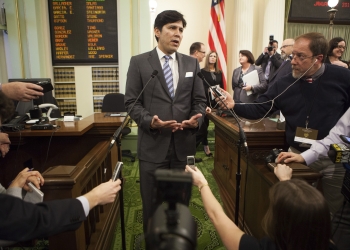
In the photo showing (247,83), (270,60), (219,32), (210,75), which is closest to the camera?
(247,83)

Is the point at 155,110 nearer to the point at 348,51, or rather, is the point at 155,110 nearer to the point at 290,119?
the point at 290,119

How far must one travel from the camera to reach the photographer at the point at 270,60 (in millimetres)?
3492

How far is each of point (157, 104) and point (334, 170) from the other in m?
1.21

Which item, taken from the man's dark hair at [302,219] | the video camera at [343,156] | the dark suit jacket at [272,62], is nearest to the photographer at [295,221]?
the man's dark hair at [302,219]

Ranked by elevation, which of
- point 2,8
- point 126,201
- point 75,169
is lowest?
point 126,201

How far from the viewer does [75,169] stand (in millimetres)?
1399

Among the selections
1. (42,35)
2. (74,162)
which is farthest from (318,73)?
(42,35)

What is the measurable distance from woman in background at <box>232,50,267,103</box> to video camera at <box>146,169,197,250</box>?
312cm

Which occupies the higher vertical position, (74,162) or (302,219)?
(302,219)

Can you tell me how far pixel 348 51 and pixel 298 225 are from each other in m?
6.68

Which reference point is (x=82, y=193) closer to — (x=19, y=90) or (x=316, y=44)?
(x=19, y=90)

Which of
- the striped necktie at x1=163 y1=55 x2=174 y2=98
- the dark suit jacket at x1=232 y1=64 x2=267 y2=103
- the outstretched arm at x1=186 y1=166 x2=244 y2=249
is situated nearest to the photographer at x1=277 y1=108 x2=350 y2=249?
the outstretched arm at x1=186 y1=166 x2=244 y2=249

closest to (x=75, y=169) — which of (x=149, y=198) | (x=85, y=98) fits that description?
(x=149, y=198)

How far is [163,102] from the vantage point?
1632 millimetres
